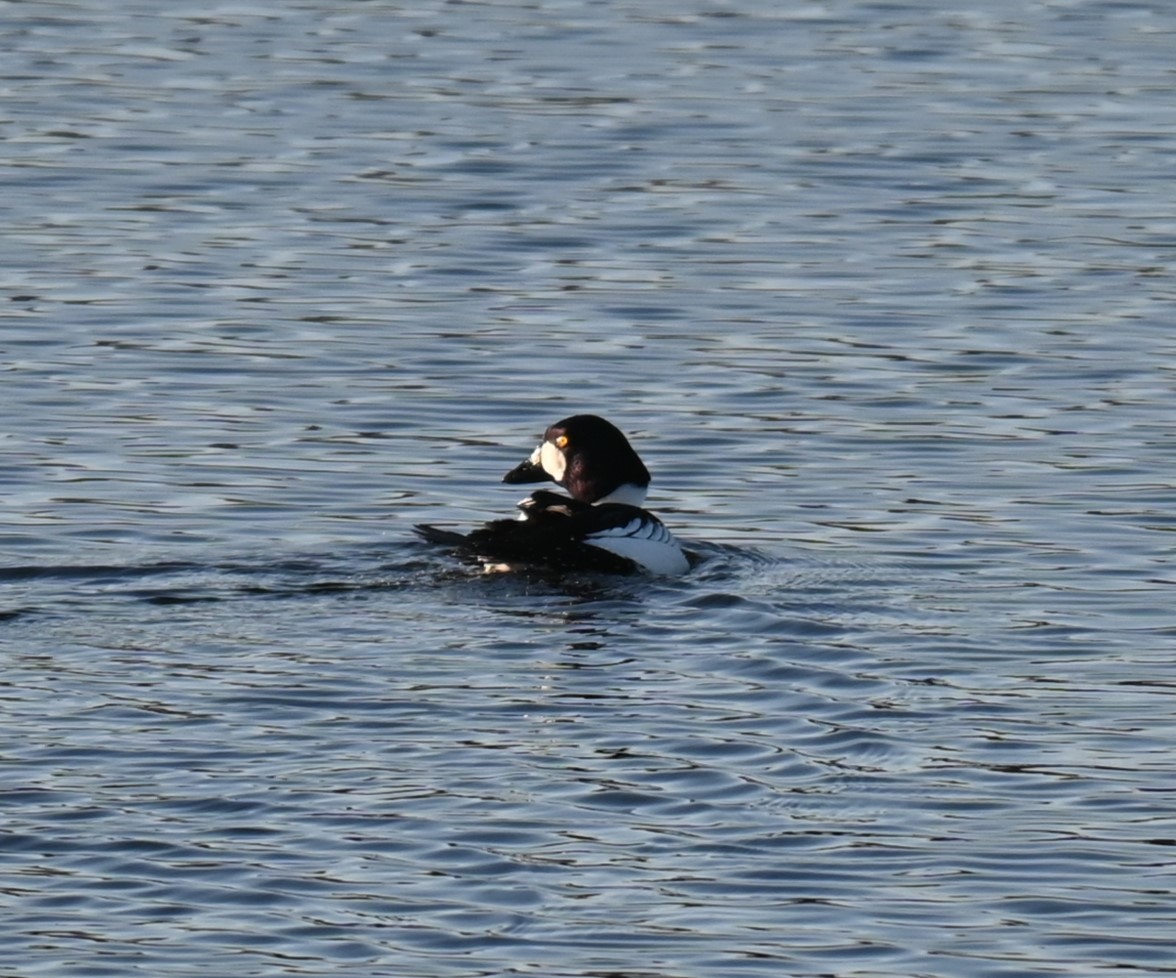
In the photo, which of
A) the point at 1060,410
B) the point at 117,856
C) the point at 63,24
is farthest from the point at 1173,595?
the point at 63,24

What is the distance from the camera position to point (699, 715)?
33.7ft

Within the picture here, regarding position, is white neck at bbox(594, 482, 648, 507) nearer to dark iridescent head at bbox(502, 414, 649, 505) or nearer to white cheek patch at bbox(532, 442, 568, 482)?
dark iridescent head at bbox(502, 414, 649, 505)

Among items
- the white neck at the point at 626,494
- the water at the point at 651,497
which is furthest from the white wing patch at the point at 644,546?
the white neck at the point at 626,494

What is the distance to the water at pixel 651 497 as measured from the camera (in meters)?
8.52

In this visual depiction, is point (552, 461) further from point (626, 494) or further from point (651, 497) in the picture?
point (651, 497)

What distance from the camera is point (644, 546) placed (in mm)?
12734

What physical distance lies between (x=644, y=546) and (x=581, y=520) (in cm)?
35

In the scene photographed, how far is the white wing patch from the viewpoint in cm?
1270

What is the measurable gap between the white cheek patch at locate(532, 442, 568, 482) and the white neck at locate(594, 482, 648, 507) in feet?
0.74

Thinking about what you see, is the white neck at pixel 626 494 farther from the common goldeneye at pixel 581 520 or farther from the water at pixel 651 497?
the water at pixel 651 497

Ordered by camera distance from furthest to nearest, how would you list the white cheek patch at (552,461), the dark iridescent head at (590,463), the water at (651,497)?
1. the white cheek patch at (552,461)
2. the dark iridescent head at (590,463)
3. the water at (651,497)

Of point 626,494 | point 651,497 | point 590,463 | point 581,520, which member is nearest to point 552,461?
point 590,463

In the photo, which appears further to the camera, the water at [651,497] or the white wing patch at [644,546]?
the white wing patch at [644,546]

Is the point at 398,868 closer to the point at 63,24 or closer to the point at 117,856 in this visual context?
the point at 117,856
